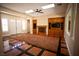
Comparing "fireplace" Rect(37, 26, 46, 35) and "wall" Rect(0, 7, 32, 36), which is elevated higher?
"wall" Rect(0, 7, 32, 36)

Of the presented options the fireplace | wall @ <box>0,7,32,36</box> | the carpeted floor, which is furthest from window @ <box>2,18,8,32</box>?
the fireplace

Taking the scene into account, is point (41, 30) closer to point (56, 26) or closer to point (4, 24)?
point (56, 26)

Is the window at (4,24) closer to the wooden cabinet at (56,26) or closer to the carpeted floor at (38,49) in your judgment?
the carpeted floor at (38,49)

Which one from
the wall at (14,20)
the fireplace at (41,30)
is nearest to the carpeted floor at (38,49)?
the wall at (14,20)

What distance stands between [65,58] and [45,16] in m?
5.11

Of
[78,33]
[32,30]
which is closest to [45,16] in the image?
[32,30]

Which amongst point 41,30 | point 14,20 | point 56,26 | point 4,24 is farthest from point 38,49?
point 41,30

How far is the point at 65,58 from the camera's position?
57.3 inches

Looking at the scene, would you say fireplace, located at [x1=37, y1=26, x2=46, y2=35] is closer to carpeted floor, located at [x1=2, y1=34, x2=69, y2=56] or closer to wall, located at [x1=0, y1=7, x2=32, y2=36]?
wall, located at [x1=0, y1=7, x2=32, y2=36]

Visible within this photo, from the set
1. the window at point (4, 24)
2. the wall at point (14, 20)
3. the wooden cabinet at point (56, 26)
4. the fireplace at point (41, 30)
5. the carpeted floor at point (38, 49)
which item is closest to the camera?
the carpeted floor at point (38, 49)

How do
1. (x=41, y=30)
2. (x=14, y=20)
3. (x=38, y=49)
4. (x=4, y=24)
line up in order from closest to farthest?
(x=38, y=49) < (x=4, y=24) < (x=14, y=20) < (x=41, y=30)

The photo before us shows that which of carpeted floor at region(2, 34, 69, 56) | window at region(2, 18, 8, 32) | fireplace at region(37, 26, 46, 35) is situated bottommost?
carpeted floor at region(2, 34, 69, 56)

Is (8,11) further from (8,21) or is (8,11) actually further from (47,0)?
(47,0)

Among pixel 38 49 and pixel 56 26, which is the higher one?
pixel 56 26
